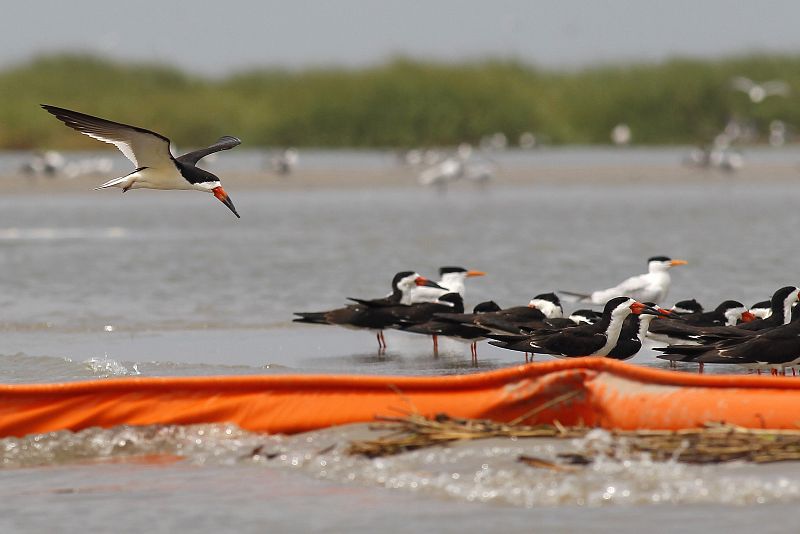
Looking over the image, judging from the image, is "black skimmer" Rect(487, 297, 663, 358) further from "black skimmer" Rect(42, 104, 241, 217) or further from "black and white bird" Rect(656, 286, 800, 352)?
"black skimmer" Rect(42, 104, 241, 217)

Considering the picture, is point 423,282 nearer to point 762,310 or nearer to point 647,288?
point 647,288

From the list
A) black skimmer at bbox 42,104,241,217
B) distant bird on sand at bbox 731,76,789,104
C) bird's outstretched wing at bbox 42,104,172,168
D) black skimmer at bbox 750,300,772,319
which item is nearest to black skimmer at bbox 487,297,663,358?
black skimmer at bbox 750,300,772,319

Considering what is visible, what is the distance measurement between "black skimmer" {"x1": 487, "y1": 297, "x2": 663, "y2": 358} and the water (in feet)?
1.82

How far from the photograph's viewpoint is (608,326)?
416 inches

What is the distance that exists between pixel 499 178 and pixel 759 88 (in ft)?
38.8

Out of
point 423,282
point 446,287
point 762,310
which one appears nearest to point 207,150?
point 423,282

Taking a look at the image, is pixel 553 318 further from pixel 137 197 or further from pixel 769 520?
pixel 137 197

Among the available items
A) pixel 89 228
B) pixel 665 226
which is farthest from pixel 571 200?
pixel 89 228

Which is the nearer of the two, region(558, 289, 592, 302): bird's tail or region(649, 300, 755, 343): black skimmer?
region(649, 300, 755, 343): black skimmer

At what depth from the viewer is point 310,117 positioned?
54688 mm

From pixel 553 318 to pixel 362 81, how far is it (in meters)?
43.9

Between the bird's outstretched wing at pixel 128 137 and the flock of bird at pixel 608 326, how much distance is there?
1.71m

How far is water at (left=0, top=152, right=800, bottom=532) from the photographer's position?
6.87 m

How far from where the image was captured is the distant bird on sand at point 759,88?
48.0 meters
